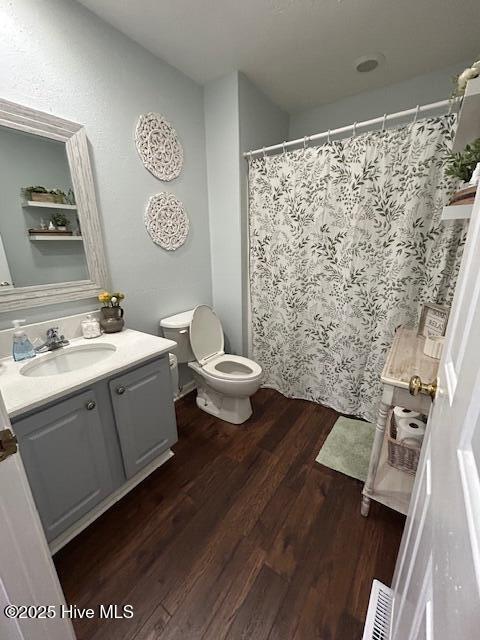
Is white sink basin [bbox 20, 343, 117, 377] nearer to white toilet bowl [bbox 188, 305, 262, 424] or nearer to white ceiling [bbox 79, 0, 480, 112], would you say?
white toilet bowl [bbox 188, 305, 262, 424]

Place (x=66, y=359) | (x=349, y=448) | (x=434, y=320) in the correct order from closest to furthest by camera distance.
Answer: (x=434, y=320)
(x=66, y=359)
(x=349, y=448)

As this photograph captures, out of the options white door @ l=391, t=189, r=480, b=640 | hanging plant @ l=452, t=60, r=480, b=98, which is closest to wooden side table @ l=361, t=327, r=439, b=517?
white door @ l=391, t=189, r=480, b=640

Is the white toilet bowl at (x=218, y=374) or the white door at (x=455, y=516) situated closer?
the white door at (x=455, y=516)

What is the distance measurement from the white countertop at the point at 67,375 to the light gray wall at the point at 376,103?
2273 millimetres

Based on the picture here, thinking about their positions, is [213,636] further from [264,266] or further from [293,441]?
[264,266]

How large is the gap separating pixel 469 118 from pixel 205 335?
1.75m

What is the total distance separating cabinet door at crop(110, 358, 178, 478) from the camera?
3.88 ft

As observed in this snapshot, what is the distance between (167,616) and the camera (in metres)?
0.94

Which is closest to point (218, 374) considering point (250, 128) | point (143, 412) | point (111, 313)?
point (143, 412)

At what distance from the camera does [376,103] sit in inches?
77.6

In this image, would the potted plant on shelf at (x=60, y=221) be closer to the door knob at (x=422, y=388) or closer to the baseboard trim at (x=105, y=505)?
the baseboard trim at (x=105, y=505)

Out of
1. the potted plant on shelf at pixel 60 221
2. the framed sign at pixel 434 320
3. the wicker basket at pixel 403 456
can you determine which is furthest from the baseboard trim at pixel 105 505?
the framed sign at pixel 434 320

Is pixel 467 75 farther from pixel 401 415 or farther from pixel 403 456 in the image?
pixel 403 456

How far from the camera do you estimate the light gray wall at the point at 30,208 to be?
115 centimetres
